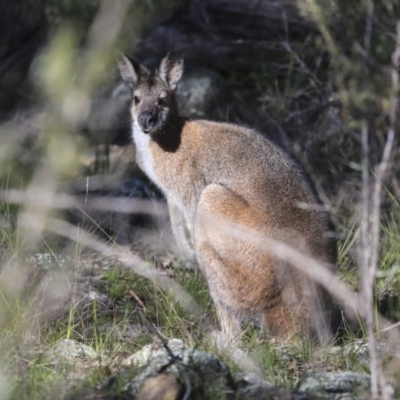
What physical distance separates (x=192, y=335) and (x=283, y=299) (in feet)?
2.19

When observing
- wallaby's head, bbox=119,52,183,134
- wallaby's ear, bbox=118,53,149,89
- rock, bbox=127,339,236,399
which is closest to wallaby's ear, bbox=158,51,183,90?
wallaby's head, bbox=119,52,183,134

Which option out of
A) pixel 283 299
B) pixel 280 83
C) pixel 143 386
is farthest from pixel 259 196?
pixel 280 83

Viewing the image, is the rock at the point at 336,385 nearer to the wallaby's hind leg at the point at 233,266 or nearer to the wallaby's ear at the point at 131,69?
the wallaby's hind leg at the point at 233,266

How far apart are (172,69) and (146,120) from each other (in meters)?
0.66

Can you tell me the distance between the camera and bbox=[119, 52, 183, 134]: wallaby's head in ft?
24.8

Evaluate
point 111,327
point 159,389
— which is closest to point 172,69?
point 111,327

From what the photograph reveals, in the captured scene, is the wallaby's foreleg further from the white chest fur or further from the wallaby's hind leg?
the wallaby's hind leg

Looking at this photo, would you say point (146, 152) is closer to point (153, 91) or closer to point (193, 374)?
point (153, 91)

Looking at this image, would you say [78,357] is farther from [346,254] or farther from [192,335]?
[346,254]

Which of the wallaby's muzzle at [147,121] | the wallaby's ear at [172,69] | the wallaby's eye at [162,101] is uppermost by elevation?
the wallaby's ear at [172,69]

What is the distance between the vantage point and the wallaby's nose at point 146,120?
7.49 m

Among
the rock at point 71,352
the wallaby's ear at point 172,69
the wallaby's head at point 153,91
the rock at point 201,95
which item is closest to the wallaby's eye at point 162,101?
the wallaby's head at point 153,91

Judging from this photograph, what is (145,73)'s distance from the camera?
7848 millimetres

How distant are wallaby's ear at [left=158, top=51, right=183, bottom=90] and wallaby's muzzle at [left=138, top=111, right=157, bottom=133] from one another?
51 cm
